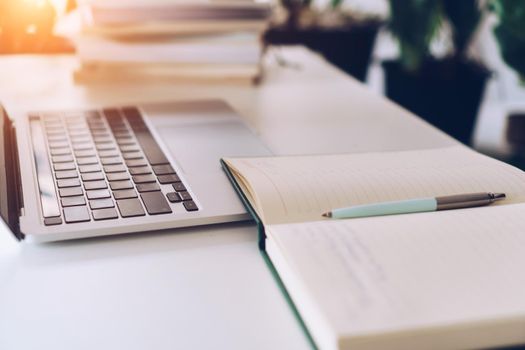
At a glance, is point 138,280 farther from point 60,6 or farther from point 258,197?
point 60,6

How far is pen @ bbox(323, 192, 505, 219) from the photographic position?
20.4 inches

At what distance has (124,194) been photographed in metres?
0.59

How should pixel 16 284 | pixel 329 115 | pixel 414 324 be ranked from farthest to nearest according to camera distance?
pixel 329 115
pixel 16 284
pixel 414 324

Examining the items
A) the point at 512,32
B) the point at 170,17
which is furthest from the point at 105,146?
the point at 512,32

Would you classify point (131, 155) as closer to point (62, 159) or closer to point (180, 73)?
point (62, 159)

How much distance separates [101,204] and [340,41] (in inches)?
60.4

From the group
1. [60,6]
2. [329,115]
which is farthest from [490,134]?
[60,6]

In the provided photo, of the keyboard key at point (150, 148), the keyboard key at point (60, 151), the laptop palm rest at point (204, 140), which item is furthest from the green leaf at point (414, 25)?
the keyboard key at point (60, 151)

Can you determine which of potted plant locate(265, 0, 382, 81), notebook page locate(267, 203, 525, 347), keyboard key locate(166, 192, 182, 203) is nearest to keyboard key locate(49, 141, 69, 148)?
keyboard key locate(166, 192, 182, 203)

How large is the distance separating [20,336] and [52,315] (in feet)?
0.09

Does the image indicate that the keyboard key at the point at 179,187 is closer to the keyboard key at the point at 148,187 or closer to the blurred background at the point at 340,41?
the keyboard key at the point at 148,187

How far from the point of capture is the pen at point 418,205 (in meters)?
0.52

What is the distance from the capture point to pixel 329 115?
0.93 m

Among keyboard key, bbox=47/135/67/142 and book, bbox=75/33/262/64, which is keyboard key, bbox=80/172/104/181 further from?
book, bbox=75/33/262/64
